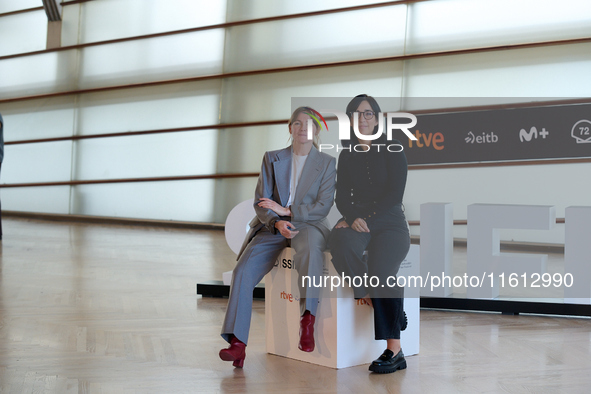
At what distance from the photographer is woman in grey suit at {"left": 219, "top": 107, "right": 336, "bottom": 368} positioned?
2990 mm

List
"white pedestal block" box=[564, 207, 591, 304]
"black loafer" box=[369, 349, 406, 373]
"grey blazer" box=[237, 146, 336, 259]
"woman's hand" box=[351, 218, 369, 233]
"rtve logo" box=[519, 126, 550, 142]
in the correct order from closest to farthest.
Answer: "black loafer" box=[369, 349, 406, 373], "woman's hand" box=[351, 218, 369, 233], "grey blazer" box=[237, 146, 336, 259], "white pedestal block" box=[564, 207, 591, 304], "rtve logo" box=[519, 126, 550, 142]

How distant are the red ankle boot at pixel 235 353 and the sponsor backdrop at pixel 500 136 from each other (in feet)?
6.22

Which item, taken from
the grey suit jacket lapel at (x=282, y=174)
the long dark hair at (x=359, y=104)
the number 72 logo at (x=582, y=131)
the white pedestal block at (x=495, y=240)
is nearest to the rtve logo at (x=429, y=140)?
the white pedestal block at (x=495, y=240)

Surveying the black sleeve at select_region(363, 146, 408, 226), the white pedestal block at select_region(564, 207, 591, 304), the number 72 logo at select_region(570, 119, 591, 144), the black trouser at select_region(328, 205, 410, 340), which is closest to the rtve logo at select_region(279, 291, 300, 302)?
the black trouser at select_region(328, 205, 410, 340)

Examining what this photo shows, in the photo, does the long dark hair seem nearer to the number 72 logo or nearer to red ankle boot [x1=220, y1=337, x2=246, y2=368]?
red ankle boot [x1=220, y1=337, x2=246, y2=368]

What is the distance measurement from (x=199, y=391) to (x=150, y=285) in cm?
260

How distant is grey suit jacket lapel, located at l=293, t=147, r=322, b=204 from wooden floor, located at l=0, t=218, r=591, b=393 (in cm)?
82

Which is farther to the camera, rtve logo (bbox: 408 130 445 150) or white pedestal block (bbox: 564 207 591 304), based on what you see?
rtve logo (bbox: 408 130 445 150)

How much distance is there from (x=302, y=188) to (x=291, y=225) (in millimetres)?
203

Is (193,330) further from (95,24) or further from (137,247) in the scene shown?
(95,24)

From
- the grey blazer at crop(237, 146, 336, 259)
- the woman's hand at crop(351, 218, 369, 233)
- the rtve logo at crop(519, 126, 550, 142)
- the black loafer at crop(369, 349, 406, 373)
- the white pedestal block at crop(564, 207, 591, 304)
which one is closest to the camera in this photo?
the black loafer at crop(369, 349, 406, 373)

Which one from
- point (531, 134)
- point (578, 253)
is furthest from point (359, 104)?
point (531, 134)

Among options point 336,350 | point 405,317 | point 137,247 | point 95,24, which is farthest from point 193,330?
point 95,24

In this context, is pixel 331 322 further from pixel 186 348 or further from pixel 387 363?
pixel 186 348
